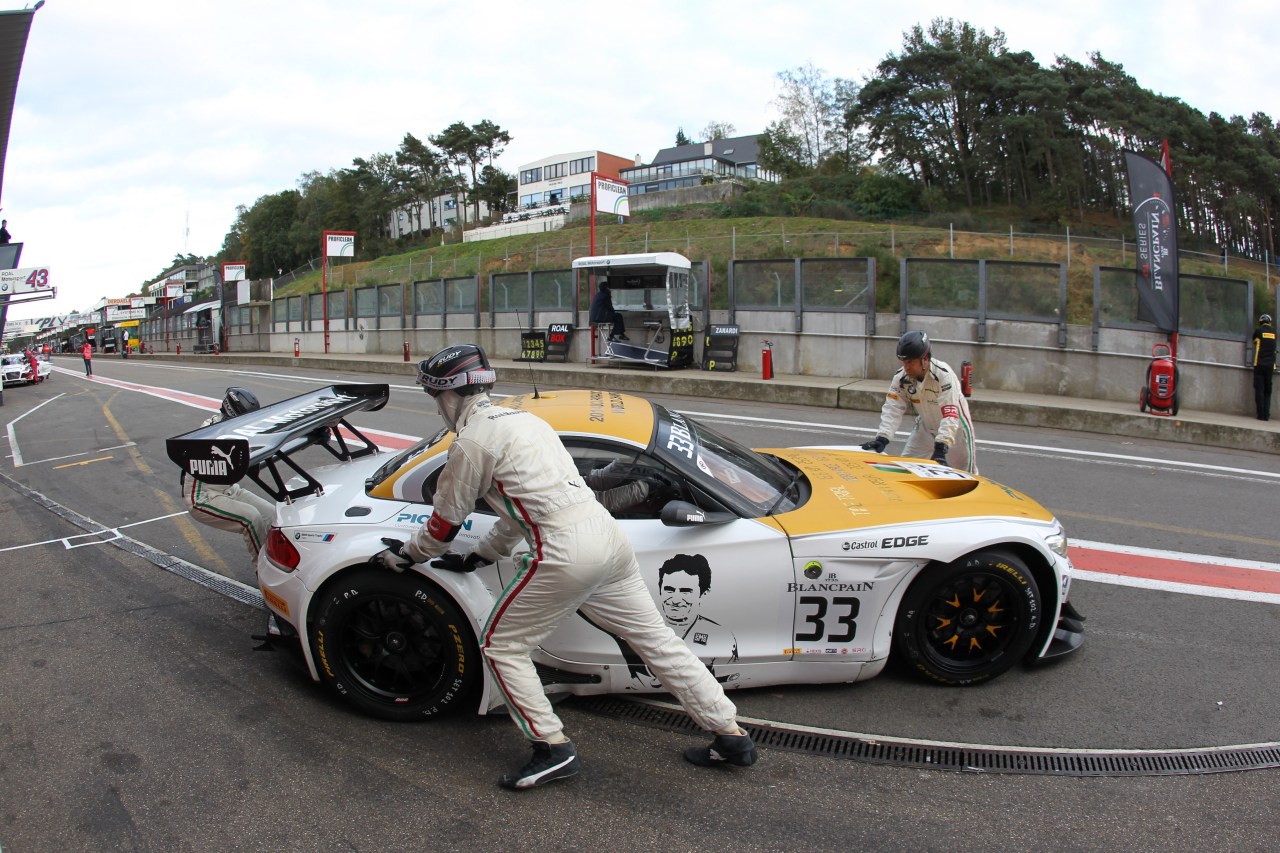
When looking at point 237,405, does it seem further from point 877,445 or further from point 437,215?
point 437,215

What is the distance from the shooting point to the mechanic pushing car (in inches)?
123

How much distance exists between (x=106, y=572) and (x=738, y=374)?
13643 mm

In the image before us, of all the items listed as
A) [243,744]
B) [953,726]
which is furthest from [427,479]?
[953,726]

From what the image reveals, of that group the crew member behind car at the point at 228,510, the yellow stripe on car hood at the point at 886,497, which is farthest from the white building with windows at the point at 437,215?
the yellow stripe on car hood at the point at 886,497

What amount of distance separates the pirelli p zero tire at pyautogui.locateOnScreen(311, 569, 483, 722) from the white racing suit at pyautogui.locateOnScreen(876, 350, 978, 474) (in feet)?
11.4

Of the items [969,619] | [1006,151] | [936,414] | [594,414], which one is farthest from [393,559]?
[1006,151]

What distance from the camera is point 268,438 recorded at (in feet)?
13.9

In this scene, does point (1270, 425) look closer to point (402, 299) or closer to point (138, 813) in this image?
point (138, 813)

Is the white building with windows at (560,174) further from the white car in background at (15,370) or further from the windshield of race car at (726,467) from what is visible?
the windshield of race car at (726,467)

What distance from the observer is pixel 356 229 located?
322 ft

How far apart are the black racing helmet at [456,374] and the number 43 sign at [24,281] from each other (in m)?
35.9

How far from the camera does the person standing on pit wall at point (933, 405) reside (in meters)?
5.73

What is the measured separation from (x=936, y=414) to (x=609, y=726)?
3.50 m

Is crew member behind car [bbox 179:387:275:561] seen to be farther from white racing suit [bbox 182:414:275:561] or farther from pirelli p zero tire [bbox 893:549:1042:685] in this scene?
pirelli p zero tire [bbox 893:549:1042:685]
